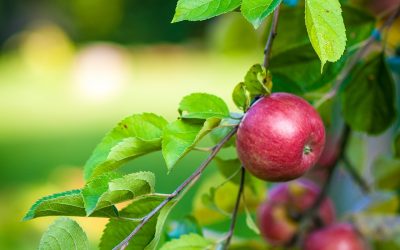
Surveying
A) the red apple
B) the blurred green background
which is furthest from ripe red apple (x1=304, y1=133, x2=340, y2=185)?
the blurred green background

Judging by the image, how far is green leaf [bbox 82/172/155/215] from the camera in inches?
31.1

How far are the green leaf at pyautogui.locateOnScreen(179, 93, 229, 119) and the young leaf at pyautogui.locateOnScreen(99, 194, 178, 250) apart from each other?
0.11 metres

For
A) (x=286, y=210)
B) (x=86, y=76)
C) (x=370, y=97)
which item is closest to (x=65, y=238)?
(x=370, y=97)

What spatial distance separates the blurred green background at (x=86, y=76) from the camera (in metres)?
6.80

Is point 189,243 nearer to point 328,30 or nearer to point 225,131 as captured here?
point 225,131

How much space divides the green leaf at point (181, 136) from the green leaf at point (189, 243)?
0.13m

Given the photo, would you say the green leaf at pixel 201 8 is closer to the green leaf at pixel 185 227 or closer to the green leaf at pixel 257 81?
the green leaf at pixel 257 81

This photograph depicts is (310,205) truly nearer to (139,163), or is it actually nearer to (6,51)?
(139,163)

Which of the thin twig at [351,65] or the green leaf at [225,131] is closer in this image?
the green leaf at [225,131]

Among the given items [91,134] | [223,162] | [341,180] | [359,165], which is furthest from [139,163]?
[223,162]

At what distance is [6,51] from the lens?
14789mm

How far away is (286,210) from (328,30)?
0.74m

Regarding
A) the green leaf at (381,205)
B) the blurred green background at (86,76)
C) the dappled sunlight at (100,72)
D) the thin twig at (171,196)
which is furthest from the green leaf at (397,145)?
the dappled sunlight at (100,72)

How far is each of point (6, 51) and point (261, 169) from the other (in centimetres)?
1447
